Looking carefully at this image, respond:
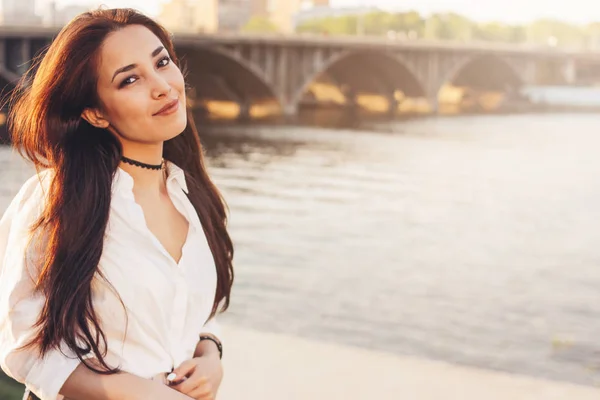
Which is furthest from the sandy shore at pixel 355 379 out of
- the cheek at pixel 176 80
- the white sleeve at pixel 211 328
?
the cheek at pixel 176 80

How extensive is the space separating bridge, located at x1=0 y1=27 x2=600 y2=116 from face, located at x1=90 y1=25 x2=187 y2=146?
29955 millimetres

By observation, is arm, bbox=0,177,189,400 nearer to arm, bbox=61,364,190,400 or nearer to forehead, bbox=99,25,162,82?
arm, bbox=61,364,190,400

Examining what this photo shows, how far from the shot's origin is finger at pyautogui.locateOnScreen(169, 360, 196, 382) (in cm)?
181

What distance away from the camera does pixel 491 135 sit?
33.8 meters

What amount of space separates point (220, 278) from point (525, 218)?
14.5m

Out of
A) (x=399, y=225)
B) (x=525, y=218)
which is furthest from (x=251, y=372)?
(x=525, y=218)

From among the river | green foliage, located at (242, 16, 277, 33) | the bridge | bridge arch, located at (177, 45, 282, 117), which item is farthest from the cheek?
green foliage, located at (242, 16, 277, 33)

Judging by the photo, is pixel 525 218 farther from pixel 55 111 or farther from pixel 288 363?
pixel 55 111

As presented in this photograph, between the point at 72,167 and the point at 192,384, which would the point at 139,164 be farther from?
the point at 192,384

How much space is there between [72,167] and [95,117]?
129 millimetres

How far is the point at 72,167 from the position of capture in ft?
5.84

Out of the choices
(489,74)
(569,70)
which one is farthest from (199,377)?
(569,70)

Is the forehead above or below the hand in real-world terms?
above

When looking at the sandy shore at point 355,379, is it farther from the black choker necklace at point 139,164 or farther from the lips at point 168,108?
the lips at point 168,108
